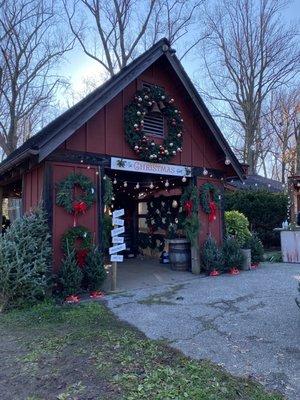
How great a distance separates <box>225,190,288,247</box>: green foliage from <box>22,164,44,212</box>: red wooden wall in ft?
31.0

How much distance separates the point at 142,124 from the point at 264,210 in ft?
26.9

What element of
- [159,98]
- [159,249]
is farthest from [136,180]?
[159,98]

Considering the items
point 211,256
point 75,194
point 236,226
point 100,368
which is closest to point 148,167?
point 75,194

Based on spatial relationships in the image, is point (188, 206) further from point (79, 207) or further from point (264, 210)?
point (264, 210)

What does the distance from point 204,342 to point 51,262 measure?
3381 mm

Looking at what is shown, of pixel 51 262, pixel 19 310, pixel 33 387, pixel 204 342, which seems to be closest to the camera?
pixel 33 387

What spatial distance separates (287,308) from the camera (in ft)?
20.6

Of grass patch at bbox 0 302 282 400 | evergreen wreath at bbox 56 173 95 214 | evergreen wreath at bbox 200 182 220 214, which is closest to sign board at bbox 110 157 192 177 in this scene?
evergreen wreath at bbox 200 182 220 214

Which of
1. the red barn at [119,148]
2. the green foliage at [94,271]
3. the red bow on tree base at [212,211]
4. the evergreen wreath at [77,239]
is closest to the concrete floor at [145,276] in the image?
the green foliage at [94,271]

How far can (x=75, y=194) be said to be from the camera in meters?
7.43

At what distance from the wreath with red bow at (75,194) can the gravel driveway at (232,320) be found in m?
1.90

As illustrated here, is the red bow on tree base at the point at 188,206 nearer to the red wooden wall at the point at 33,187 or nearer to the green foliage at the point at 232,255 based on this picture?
the green foliage at the point at 232,255

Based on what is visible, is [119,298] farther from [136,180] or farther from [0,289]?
[136,180]

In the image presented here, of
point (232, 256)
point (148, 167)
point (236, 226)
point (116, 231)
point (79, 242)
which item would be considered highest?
point (148, 167)
